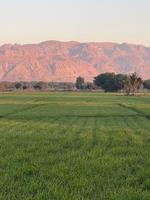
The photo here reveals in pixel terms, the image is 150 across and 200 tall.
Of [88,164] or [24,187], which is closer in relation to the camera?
[24,187]

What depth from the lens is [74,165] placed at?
15.6 metres

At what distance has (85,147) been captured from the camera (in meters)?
21.2

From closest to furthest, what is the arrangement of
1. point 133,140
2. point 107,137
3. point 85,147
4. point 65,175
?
point 65,175, point 85,147, point 133,140, point 107,137

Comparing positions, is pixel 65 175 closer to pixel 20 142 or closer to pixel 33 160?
pixel 33 160

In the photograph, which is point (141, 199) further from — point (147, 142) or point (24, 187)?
point (147, 142)

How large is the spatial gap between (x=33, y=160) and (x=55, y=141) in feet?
23.5

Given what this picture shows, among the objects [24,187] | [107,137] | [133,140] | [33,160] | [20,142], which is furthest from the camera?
[107,137]

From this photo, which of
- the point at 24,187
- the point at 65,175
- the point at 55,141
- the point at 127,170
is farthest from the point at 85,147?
the point at 24,187

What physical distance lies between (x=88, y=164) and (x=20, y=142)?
8.09m

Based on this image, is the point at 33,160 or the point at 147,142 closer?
the point at 33,160

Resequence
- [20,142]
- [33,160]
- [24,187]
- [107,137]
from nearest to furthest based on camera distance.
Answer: [24,187] < [33,160] < [20,142] < [107,137]

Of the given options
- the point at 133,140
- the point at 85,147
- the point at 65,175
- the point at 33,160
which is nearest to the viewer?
the point at 65,175

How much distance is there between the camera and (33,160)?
16734 millimetres

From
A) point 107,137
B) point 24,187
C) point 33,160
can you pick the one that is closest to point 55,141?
point 107,137
